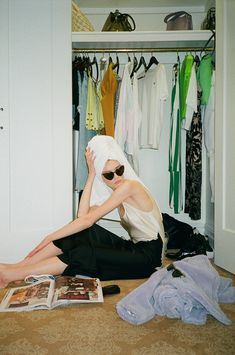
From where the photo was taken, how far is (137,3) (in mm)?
2777

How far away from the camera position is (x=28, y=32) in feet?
6.83

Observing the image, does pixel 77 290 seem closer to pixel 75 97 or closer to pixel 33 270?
pixel 33 270

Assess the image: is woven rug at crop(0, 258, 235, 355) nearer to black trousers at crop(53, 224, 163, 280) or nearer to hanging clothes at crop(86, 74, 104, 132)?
black trousers at crop(53, 224, 163, 280)

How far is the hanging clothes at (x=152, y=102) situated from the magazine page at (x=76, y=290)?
127cm

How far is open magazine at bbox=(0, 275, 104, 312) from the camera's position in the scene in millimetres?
1253

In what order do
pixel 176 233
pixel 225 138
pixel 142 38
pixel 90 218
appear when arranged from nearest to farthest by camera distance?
pixel 90 218
pixel 225 138
pixel 142 38
pixel 176 233

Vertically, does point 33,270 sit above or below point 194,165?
below

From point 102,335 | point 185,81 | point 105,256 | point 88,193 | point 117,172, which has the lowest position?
point 102,335

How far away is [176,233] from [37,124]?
149 centimetres

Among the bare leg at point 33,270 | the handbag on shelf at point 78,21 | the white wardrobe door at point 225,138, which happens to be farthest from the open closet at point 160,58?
the bare leg at point 33,270

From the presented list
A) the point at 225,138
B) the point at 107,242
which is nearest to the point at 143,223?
the point at 107,242

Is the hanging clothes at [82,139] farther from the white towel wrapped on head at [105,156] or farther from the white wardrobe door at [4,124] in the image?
the white wardrobe door at [4,124]

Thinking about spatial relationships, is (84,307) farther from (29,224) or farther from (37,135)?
(37,135)

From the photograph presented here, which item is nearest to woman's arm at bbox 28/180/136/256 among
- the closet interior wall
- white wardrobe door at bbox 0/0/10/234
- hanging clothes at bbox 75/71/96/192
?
white wardrobe door at bbox 0/0/10/234
